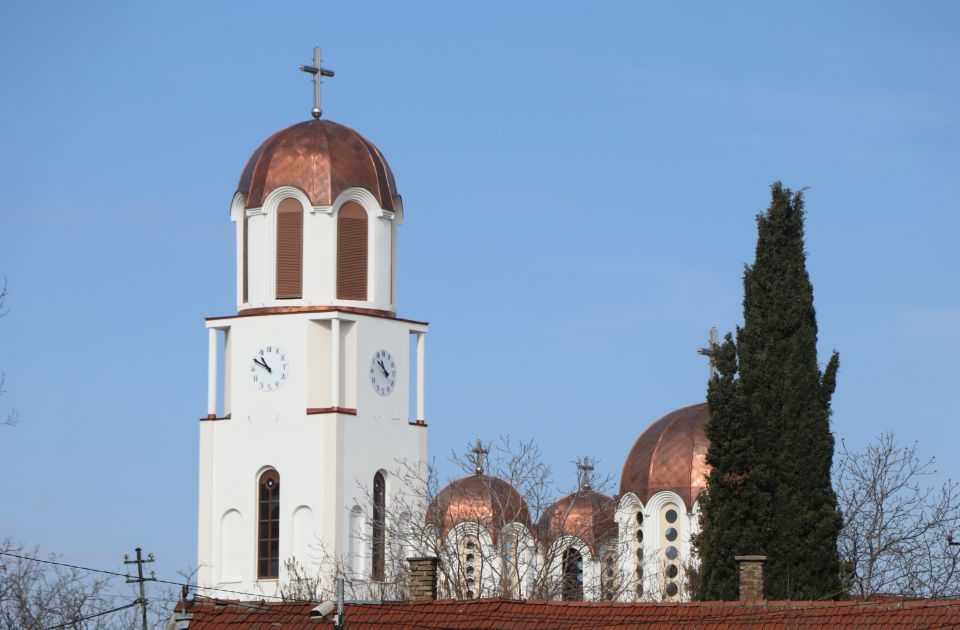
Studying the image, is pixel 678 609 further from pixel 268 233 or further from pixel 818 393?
pixel 268 233

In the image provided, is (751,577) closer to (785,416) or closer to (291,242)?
(785,416)

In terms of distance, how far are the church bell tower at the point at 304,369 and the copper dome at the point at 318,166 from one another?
4 centimetres

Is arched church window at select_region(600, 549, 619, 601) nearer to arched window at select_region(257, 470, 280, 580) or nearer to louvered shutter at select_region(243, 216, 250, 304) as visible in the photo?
arched window at select_region(257, 470, 280, 580)

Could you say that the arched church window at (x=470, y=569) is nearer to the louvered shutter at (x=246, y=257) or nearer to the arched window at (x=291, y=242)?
the arched window at (x=291, y=242)

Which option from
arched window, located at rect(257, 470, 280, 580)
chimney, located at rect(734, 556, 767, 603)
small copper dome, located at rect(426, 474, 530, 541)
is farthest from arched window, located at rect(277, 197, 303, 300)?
chimney, located at rect(734, 556, 767, 603)

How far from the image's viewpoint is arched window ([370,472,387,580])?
6088cm

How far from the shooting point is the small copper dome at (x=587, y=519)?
204 feet

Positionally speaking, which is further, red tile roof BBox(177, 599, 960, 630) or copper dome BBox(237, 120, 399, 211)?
copper dome BBox(237, 120, 399, 211)

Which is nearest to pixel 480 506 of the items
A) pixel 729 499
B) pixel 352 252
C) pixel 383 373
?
pixel 383 373

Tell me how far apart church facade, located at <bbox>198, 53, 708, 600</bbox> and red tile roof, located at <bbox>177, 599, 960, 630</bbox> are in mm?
23715

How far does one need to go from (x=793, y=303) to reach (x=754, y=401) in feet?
6.30

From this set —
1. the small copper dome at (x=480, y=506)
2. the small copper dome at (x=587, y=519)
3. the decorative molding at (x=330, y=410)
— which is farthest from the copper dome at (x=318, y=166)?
the small copper dome at (x=587, y=519)

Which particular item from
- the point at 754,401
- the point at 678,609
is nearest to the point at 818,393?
the point at 754,401

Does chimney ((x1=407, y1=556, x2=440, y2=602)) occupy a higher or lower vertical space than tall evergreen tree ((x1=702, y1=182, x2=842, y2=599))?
lower
